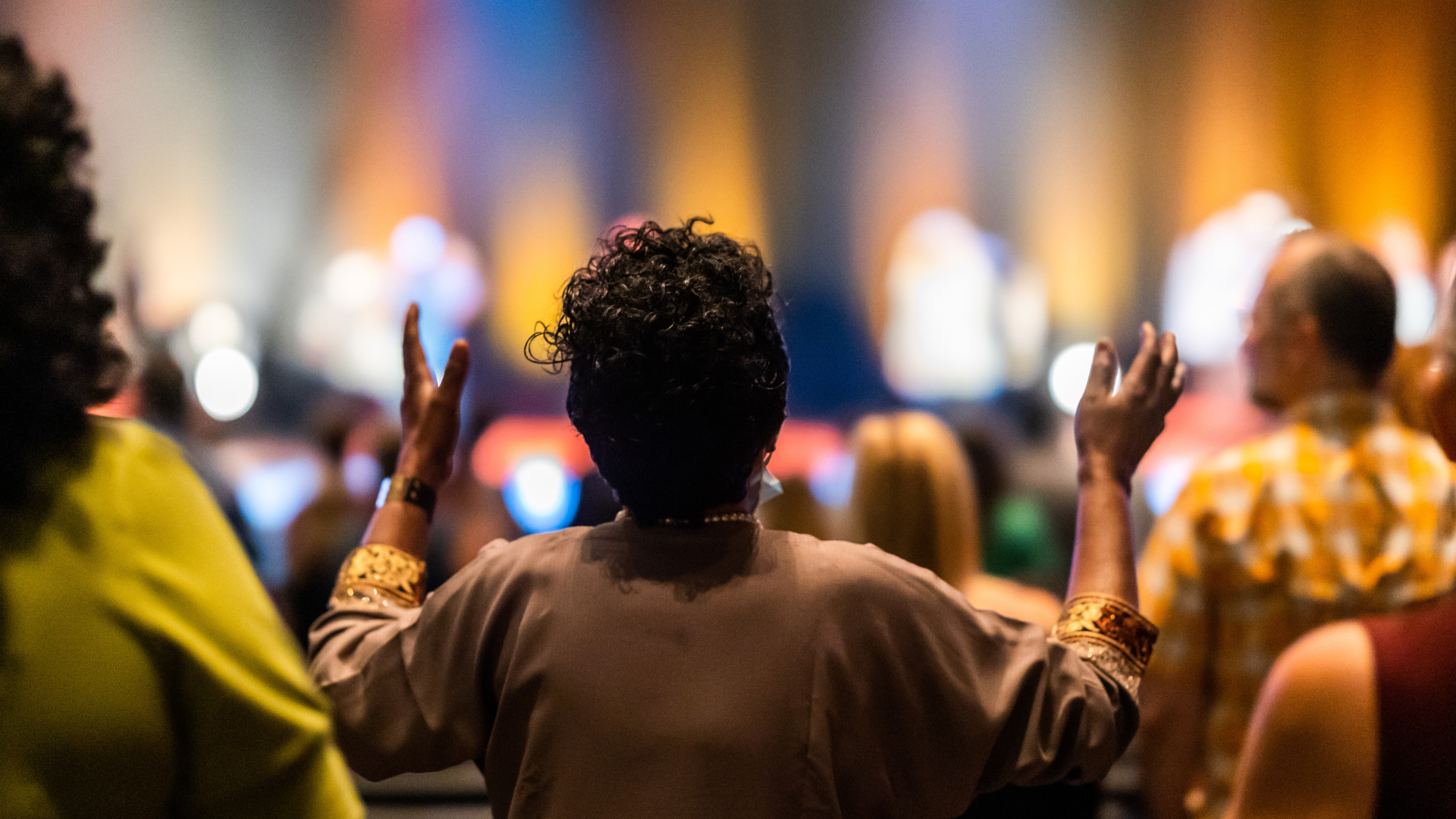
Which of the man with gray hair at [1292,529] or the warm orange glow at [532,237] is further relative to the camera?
the warm orange glow at [532,237]

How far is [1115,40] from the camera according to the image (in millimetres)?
8203

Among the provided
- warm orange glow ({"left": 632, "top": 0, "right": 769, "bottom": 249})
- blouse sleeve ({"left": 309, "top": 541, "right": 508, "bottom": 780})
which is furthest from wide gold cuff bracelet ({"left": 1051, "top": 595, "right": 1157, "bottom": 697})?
warm orange glow ({"left": 632, "top": 0, "right": 769, "bottom": 249})

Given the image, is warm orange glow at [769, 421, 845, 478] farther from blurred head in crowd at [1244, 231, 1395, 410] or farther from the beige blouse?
the beige blouse

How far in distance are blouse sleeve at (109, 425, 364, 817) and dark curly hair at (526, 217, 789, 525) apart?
0.36m

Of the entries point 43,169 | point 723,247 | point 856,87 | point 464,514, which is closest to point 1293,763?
point 723,247

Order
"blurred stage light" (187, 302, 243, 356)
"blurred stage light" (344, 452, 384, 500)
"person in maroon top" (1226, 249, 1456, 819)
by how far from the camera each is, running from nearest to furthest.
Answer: "person in maroon top" (1226, 249, 1456, 819)
"blurred stage light" (344, 452, 384, 500)
"blurred stage light" (187, 302, 243, 356)

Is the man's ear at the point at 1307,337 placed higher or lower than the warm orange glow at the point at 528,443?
higher

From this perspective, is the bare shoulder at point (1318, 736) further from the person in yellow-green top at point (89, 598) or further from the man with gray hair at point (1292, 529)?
the man with gray hair at point (1292, 529)

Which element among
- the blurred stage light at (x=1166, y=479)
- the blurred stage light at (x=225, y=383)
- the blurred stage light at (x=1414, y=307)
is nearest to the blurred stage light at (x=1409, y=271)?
the blurred stage light at (x=1414, y=307)

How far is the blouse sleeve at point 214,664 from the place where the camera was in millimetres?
797

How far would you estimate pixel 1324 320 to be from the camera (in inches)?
76.4

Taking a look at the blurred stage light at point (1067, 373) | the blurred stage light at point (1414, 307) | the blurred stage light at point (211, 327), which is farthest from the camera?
the blurred stage light at point (211, 327)

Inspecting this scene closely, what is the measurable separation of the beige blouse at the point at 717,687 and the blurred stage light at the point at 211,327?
894 cm

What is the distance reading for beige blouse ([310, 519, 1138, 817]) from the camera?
1030 millimetres
